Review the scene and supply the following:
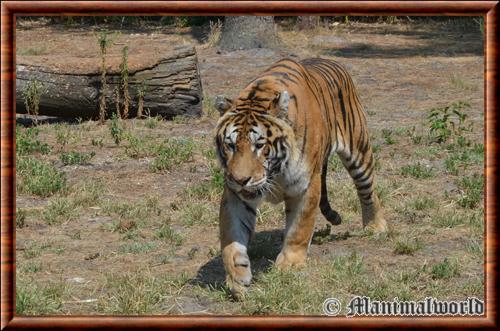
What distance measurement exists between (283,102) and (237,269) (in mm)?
1100

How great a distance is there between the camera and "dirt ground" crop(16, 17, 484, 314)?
600cm

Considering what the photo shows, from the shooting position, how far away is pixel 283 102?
6027 mm

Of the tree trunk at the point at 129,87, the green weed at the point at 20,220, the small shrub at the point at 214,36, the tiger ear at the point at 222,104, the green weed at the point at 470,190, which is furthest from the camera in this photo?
the small shrub at the point at 214,36

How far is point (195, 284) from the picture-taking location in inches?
248

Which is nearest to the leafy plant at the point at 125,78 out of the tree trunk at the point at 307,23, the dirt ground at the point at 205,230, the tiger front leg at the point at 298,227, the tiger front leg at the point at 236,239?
the dirt ground at the point at 205,230

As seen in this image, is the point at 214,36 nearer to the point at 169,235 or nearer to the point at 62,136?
the point at 62,136

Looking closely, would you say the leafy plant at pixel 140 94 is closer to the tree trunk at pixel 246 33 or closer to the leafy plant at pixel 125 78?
the leafy plant at pixel 125 78

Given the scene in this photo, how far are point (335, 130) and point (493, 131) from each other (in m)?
1.99

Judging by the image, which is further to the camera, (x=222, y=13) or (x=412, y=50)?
(x=412, y=50)

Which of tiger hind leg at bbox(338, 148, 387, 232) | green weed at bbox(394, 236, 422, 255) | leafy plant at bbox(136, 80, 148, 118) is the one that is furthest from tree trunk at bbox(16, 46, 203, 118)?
green weed at bbox(394, 236, 422, 255)

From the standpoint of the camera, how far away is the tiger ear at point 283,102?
19.8 feet

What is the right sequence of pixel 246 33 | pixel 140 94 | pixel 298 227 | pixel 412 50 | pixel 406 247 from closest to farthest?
1. pixel 298 227
2. pixel 406 247
3. pixel 140 94
4. pixel 246 33
5. pixel 412 50

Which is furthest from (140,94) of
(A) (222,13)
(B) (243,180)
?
(A) (222,13)

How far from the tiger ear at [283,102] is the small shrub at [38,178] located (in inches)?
126
